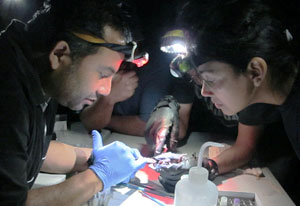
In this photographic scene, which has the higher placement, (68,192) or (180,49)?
(180,49)

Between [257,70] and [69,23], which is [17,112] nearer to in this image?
[69,23]

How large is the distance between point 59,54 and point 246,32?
0.74 metres

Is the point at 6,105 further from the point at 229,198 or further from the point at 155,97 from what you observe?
the point at 155,97

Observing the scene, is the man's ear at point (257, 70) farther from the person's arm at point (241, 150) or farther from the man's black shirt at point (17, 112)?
the man's black shirt at point (17, 112)

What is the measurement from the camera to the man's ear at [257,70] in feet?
3.62

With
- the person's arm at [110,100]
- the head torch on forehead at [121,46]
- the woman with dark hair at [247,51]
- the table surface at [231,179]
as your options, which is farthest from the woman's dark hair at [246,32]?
the person's arm at [110,100]

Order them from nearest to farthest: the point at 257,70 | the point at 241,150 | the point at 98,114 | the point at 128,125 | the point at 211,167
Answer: the point at 257,70
the point at 211,167
the point at 241,150
the point at 128,125
the point at 98,114

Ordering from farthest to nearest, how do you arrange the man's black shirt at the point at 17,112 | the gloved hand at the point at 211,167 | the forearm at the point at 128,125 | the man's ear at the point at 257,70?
the forearm at the point at 128,125 → the gloved hand at the point at 211,167 → the man's ear at the point at 257,70 → the man's black shirt at the point at 17,112

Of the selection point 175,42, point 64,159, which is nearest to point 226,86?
point 175,42

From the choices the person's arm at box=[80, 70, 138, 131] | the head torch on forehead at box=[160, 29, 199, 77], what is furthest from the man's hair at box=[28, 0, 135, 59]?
the person's arm at box=[80, 70, 138, 131]

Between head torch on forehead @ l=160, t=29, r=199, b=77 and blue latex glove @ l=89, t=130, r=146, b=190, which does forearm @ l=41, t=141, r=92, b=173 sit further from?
head torch on forehead @ l=160, t=29, r=199, b=77

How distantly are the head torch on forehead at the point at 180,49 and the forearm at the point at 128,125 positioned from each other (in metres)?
0.77

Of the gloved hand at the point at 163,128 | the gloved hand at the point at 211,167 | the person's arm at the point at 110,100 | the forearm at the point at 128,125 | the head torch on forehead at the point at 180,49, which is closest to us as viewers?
the head torch on forehead at the point at 180,49

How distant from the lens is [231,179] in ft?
5.30
